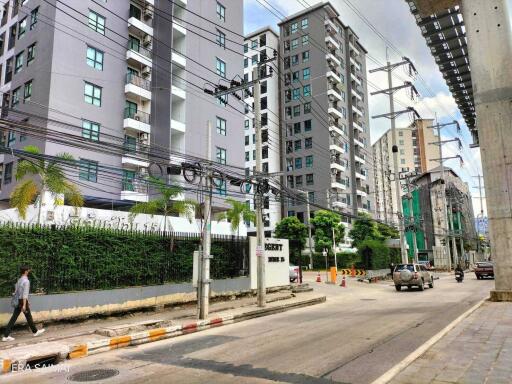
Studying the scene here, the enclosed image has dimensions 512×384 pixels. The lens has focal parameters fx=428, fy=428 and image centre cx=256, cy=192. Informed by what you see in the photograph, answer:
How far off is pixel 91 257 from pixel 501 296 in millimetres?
15865

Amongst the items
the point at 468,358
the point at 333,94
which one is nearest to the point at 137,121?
the point at 468,358

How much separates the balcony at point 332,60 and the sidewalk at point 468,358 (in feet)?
207

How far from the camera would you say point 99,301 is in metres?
14.7

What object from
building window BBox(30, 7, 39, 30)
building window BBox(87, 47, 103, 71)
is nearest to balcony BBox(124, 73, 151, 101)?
building window BBox(87, 47, 103, 71)

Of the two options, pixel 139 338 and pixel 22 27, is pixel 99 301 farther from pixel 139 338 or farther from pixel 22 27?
pixel 22 27

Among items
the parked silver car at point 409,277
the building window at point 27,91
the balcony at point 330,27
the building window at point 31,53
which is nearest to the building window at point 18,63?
the building window at point 31,53

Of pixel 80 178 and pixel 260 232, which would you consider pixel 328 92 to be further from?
pixel 260 232

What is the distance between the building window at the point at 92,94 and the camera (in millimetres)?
30547

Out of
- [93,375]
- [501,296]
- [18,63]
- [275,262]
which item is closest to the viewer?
[93,375]

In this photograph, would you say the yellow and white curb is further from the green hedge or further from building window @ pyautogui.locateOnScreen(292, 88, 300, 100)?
building window @ pyautogui.locateOnScreen(292, 88, 300, 100)

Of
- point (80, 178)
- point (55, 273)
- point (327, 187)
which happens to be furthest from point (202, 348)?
point (327, 187)

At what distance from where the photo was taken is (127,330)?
11953mm

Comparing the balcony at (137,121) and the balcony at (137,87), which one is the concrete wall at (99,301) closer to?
the balcony at (137,121)

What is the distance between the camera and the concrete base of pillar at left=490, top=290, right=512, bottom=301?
1698cm
